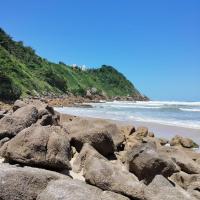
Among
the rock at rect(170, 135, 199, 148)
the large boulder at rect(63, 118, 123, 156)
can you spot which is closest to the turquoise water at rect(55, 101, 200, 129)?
the rock at rect(170, 135, 199, 148)

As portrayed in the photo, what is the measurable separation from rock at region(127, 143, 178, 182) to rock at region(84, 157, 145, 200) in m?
0.93

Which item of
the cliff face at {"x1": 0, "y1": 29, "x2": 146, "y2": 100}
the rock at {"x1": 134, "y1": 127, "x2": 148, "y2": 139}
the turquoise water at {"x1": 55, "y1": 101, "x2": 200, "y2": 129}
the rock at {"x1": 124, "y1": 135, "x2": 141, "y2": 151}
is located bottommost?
the rock at {"x1": 124, "y1": 135, "x2": 141, "y2": 151}

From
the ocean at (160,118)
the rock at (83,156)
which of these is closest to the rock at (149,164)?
the rock at (83,156)

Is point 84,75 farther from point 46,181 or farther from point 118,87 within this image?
point 46,181

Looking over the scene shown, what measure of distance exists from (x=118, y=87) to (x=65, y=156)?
121382 mm

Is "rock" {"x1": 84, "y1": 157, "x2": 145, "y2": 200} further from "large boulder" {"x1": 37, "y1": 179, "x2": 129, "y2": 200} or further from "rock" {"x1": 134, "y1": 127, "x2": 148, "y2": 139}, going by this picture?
"rock" {"x1": 134, "y1": 127, "x2": 148, "y2": 139}

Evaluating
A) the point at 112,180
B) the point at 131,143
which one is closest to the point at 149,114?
the point at 131,143

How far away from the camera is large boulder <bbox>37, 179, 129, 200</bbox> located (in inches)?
205

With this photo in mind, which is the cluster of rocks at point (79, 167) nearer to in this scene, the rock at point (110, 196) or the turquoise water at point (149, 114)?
the rock at point (110, 196)

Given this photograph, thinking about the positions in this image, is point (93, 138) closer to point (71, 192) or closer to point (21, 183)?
point (21, 183)

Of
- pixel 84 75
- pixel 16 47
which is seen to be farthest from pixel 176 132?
pixel 84 75

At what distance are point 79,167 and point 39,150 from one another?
1039 mm

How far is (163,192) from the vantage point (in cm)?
577

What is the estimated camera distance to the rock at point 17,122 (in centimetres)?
888
